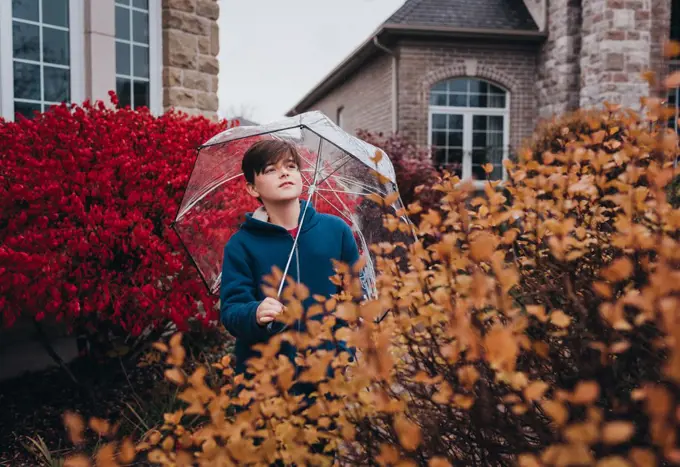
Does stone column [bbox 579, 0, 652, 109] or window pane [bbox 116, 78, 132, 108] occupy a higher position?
stone column [bbox 579, 0, 652, 109]

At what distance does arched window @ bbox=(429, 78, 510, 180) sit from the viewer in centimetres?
1364

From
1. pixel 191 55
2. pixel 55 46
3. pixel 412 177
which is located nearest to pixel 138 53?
pixel 191 55

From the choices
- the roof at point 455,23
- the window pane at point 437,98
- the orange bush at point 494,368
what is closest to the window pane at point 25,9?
the orange bush at point 494,368

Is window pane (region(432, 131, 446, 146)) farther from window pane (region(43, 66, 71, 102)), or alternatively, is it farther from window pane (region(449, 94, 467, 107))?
window pane (region(43, 66, 71, 102))

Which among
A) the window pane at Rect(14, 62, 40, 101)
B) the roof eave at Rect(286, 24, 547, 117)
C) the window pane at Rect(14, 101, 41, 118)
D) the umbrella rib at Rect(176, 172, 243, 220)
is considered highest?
the roof eave at Rect(286, 24, 547, 117)

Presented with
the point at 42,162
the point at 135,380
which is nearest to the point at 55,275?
the point at 42,162

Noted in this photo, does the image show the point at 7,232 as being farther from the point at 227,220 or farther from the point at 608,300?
the point at 608,300

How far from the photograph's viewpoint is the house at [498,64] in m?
11.9

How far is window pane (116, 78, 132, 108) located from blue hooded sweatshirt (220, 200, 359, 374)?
444 centimetres

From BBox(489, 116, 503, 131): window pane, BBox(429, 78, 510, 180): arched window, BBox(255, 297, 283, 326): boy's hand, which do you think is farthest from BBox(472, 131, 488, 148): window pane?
BBox(255, 297, 283, 326): boy's hand

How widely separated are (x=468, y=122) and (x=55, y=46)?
31.3 ft

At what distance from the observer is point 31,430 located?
4.03 m

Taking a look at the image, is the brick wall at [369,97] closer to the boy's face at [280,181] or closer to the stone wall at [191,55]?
the stone wall at [191,55]

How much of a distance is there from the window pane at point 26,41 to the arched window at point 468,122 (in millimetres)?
9016
